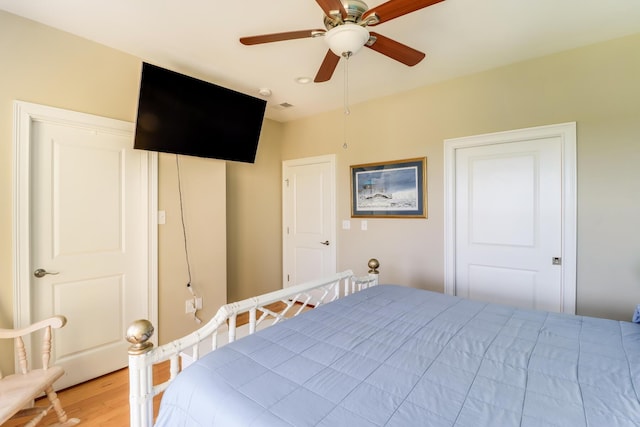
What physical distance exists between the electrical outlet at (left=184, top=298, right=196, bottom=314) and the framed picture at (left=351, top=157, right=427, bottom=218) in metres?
1.87

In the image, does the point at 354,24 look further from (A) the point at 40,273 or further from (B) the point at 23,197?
(A) the point at 40,273

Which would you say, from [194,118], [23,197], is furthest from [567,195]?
[23,197]

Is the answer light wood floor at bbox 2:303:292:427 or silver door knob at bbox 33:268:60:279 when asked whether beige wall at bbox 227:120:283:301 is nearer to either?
light wood floor at bbox 2:303:292:427

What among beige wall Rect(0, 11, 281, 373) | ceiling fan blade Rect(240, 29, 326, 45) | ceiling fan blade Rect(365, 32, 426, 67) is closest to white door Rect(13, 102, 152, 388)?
beige wall Rect(0, 11, 281, 373)

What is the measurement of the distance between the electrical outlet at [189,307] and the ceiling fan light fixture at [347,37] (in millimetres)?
2454

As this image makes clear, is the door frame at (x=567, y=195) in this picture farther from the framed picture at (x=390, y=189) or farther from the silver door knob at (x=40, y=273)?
the silver door knob at (x=40, y=273)

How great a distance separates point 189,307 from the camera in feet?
9.18

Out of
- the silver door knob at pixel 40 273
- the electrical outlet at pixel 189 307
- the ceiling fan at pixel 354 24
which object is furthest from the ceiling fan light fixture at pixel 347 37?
the electrical outlet at pixel 189 307

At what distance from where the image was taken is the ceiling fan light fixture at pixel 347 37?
4.70ft

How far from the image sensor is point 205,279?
2924 mm

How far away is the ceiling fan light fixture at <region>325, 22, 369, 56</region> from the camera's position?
1432 mm

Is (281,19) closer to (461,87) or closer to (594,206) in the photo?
(461,87)

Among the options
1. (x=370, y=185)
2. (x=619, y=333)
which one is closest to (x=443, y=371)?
(x=619, y=333)

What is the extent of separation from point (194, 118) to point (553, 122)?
9.29ft
